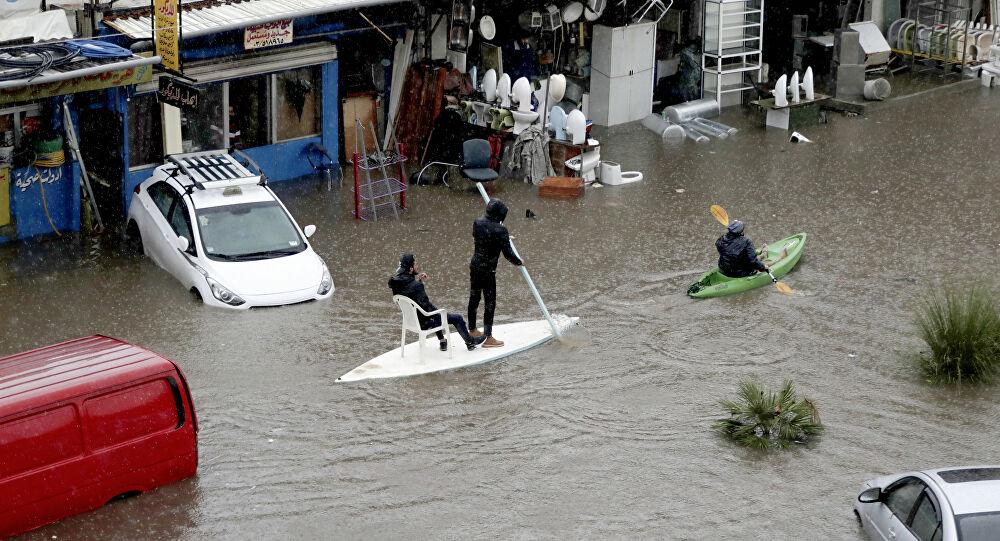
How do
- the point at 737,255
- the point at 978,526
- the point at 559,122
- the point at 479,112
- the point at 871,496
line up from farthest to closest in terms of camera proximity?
the point at 479,112, the point at 559,122, the point at 737,255, the point at 871,496, the point at 978,526

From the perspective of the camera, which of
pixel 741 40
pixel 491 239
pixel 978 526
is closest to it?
pixel 978 526

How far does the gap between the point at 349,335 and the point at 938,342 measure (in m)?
6.76

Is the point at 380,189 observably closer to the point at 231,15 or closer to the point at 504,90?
the point at 504,90

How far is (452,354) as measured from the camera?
47.9 ft

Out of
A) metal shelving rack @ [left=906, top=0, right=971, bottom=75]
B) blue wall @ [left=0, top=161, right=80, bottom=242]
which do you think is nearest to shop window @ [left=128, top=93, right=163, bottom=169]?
blue wall @ [left=0, top=161, right=80, bottom=242]

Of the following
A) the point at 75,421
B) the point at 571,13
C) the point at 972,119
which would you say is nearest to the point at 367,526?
the point at 75,421

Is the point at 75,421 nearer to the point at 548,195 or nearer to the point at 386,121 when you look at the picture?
the point at 548,195

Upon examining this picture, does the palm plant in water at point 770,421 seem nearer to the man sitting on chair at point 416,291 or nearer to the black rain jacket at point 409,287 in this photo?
the man sitting on chair at point 416,291

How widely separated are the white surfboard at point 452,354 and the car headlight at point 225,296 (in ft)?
7.40

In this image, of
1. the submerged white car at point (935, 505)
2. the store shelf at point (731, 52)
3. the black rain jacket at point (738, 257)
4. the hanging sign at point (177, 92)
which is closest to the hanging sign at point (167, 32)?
the hanging sign at point (177, 92)

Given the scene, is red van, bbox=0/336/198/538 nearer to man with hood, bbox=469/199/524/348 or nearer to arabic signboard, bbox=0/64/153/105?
man with hood, bbox=469/199/524/348

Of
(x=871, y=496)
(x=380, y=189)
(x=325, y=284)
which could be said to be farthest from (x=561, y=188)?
(x=871, y=496)

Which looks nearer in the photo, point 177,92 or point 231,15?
point 177,92

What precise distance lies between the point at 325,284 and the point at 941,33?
1863 cm
